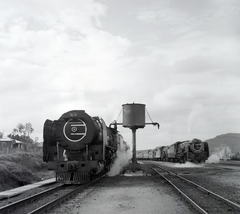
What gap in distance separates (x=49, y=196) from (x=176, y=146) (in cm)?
3194

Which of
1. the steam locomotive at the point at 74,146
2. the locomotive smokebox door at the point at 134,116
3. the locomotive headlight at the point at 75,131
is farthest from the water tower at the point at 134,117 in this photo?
the locomotive headlight at the point at 75,131

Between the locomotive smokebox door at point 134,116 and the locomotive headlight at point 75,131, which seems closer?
the locomotive headlight at point 75,131

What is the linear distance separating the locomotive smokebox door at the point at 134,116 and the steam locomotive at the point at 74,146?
9219 mm

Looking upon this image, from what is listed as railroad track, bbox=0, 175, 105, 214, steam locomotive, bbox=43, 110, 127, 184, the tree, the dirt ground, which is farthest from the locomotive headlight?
the tree

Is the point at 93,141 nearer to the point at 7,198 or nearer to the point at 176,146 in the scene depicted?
the point at 7,198

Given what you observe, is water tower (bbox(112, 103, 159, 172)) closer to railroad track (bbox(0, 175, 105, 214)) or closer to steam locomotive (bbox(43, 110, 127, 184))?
steam locomotive (bbox(43, 110, 127, 184))

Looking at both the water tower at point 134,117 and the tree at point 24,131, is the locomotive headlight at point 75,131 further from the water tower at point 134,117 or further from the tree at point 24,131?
the tree at point 24,131

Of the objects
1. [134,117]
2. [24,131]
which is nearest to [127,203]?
[134,117]

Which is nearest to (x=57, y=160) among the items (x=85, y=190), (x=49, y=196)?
(x=85, y=190)

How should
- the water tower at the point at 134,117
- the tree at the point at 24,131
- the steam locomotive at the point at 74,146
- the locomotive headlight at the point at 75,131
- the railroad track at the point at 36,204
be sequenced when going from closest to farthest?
the railroad track at the point at 36,204 < the steam locomotive at the point at 74,146 < the locomotive headlight at the point at 75,131 < the water tower at the point at 134,117 < the tree at the point at 24,131

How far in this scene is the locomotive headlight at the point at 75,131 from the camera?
13.7 metres

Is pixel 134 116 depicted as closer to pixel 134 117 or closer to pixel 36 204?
pixel 134 117

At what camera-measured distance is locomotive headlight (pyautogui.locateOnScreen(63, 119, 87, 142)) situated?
13.7m

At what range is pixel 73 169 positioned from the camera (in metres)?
13.1
